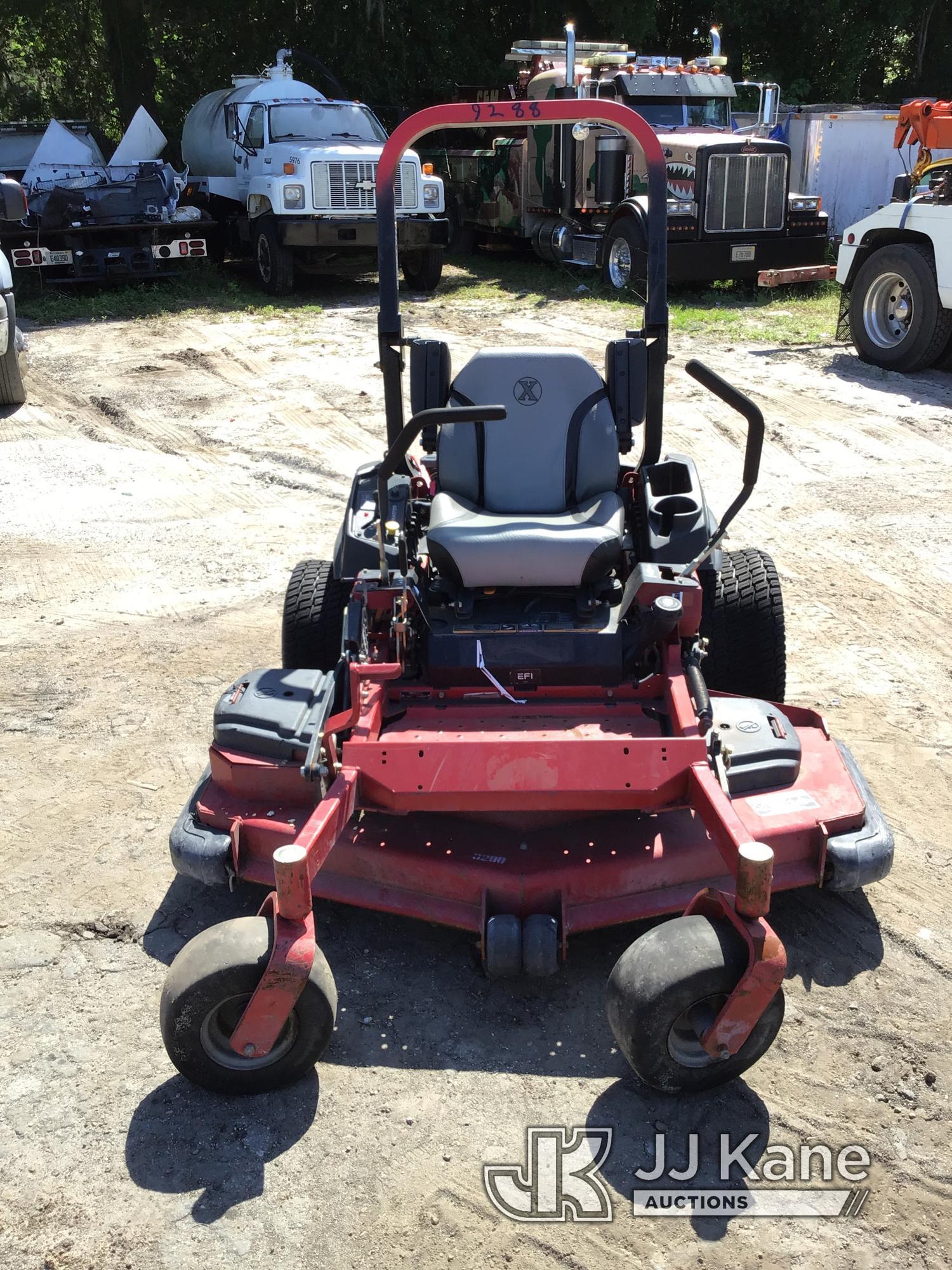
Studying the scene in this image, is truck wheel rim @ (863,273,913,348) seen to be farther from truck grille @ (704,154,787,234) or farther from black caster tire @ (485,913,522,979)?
black caster tire @ (485,913,522,979)

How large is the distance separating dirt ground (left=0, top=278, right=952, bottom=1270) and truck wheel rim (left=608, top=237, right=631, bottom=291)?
676 cm

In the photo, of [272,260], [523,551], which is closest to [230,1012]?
[523,551]

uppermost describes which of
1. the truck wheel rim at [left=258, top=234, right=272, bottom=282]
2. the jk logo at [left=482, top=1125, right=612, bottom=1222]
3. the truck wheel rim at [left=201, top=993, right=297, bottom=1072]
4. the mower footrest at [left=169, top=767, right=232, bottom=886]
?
the truck wheel rim at [left=258, top=234, right=272, bottom=282]

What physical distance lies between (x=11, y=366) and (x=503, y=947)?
24.6 ft

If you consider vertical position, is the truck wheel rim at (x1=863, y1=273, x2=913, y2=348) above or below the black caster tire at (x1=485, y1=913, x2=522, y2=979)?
above

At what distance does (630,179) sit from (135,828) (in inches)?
456

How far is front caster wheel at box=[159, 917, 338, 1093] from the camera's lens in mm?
2750

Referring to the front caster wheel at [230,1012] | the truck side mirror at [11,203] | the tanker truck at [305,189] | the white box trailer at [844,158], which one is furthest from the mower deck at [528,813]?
the white box trailer at [844,158]

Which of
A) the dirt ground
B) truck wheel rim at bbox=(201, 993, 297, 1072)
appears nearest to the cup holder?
the dirt ground

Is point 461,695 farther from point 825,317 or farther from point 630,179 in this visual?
point 630,179

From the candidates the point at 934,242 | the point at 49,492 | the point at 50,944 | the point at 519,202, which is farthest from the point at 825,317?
the point at 50,944

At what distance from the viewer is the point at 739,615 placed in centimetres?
431

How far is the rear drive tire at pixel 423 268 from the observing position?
13445mm

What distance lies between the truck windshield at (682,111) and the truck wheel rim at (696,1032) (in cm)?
1322
